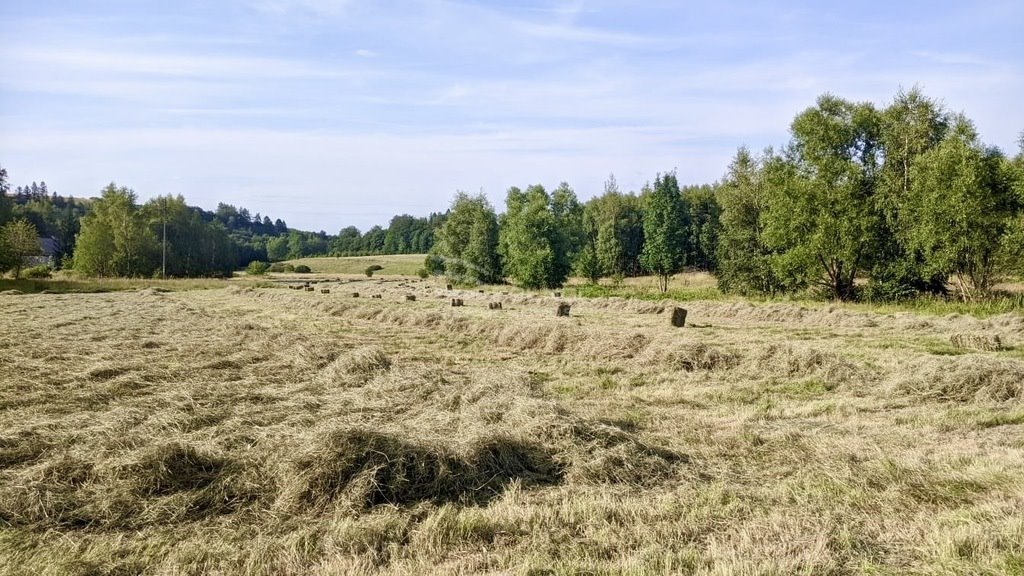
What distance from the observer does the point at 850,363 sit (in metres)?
12.6

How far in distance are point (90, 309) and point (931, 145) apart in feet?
141

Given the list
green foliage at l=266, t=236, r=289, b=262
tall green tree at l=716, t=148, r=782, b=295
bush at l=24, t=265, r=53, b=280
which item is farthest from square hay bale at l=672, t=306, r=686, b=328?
green foliage at l=266, t=236, r=289, b=262

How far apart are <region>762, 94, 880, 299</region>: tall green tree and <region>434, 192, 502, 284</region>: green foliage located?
1218 inches

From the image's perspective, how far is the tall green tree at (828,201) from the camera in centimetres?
3250

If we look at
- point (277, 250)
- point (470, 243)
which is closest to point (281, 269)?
point (470, 243)

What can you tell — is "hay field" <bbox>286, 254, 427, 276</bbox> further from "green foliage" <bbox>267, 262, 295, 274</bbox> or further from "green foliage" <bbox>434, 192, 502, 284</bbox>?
"green foliage" <bbox>434, 192, 502, 284</bbox>

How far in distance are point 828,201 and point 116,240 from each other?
66833mm

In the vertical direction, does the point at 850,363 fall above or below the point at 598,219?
below

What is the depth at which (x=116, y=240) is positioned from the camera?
62.8 m

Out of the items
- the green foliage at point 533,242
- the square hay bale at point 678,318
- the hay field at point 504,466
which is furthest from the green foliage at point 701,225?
the hay field at point 504,466

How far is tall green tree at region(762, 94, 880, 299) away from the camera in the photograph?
32.5 m

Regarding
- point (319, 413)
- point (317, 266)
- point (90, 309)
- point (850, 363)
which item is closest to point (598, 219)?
point (317, 266)

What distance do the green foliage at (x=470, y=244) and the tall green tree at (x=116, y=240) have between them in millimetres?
31884

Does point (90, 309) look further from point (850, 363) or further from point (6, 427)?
point (850, 363)
